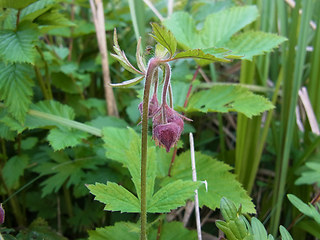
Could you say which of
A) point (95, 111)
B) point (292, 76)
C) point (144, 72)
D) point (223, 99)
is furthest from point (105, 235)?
point (292, 76)

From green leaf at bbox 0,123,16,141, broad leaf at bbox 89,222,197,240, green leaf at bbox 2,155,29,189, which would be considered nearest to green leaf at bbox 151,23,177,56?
broad leaf at bbox 89,222,197,240

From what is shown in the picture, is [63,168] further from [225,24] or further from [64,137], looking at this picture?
[225,24]

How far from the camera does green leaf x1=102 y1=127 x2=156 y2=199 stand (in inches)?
36.0

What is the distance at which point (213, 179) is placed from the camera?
1.16m

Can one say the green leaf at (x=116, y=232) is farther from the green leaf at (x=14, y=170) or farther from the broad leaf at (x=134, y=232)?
the green leaf at (x=14, y=170)

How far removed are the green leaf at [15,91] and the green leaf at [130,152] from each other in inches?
11.5

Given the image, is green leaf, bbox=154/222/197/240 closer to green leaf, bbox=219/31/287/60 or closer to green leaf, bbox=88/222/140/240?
green leaf, bbox=88/222/140/240

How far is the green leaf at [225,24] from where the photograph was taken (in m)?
1.40

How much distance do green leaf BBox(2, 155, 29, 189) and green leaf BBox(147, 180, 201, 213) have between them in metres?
0.73

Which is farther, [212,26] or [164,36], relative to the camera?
[212,26]

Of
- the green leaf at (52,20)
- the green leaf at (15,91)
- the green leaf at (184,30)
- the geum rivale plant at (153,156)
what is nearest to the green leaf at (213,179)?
the geum rivale plant at (153,156)

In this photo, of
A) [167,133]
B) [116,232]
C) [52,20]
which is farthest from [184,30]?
[116,232]

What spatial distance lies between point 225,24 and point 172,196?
87cm

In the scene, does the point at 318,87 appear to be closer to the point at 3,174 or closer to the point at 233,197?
the point at 233,197
